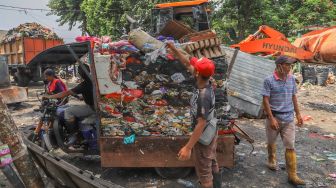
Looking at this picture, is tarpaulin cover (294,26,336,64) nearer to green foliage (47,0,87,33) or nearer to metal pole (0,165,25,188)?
metal pole (0,165,25,188)

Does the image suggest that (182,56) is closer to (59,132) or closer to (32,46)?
(59,132)

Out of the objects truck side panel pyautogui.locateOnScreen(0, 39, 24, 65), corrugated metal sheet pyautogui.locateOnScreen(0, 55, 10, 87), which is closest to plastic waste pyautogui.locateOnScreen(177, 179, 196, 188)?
corrugated metal sheet pyautogui.locateOnScreen(0, 55, 10, 87)

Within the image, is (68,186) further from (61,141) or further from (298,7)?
(298,7)

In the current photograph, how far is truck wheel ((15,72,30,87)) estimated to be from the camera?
693 inches

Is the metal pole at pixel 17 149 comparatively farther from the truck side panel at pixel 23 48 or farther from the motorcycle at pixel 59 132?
the truck side panel at pixel 23 48

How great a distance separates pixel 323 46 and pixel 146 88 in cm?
456

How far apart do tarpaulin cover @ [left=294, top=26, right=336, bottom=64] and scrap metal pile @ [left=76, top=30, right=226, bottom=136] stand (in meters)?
3.54

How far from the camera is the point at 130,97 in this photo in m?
4.55

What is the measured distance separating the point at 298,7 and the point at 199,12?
1756 cm

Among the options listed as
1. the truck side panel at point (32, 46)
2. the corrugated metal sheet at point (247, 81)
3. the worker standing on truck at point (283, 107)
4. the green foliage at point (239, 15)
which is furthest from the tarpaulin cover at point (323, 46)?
the truck side panel at point (32, 46)

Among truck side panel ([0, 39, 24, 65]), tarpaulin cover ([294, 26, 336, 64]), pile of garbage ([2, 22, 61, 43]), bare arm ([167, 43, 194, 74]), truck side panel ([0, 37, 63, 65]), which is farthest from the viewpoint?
pile of garbage ([2, 22, 61, 43])

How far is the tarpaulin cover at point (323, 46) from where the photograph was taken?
6.93m

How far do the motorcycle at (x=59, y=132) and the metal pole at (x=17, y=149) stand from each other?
184 cm

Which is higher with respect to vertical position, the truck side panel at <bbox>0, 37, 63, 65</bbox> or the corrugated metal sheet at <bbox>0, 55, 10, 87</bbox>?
the truck side panel at <bbox>0, 37, 63, 65</bbox>
